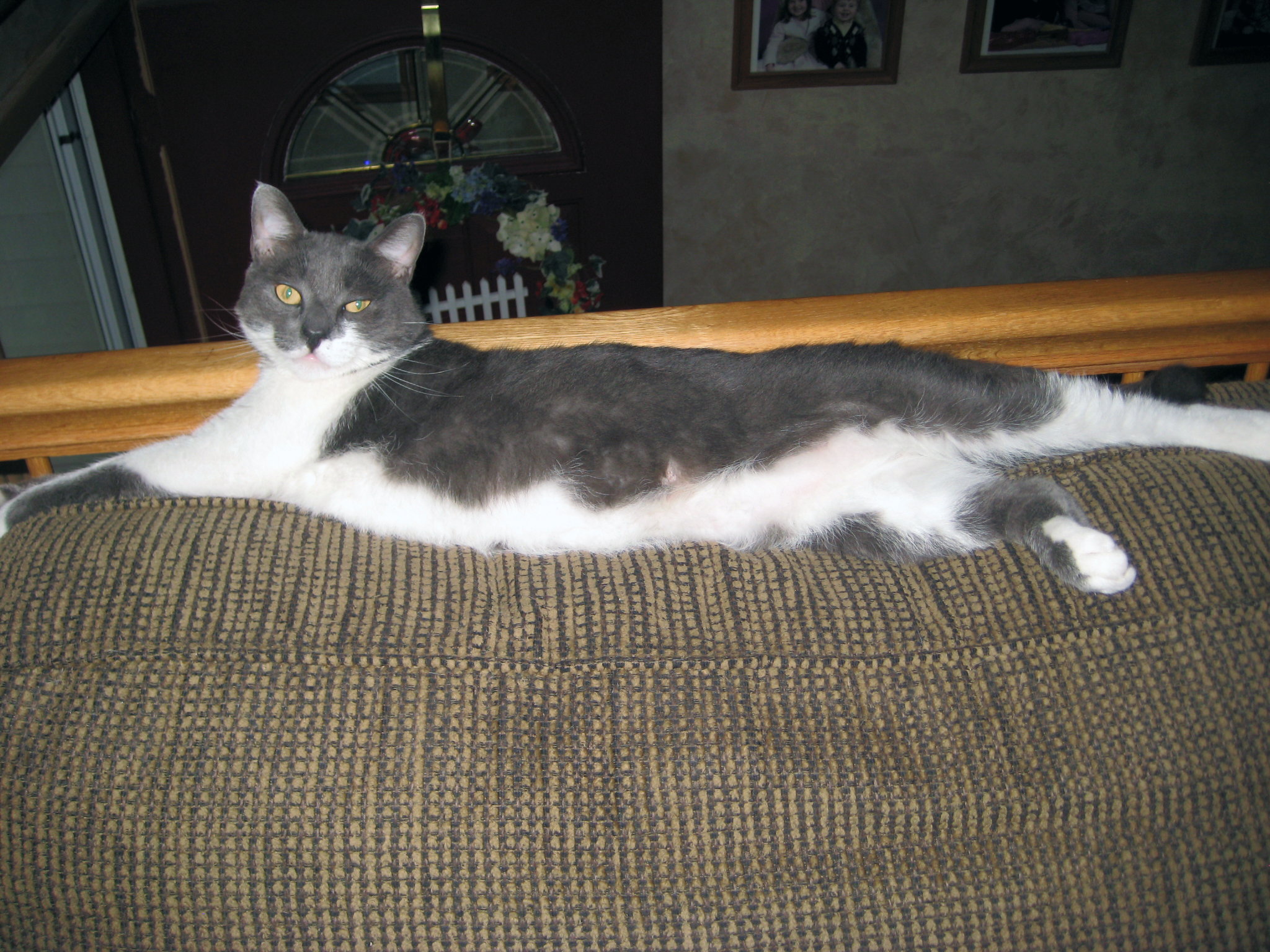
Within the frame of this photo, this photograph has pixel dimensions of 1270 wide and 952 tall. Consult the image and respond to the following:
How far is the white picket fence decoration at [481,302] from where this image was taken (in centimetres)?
293

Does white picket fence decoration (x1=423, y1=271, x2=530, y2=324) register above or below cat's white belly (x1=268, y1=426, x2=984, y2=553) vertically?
below

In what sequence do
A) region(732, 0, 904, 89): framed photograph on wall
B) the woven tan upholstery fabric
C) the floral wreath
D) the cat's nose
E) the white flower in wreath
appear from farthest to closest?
region(732, 0, 904, 89): framed photograph on wall, the white flower in wreath, the floral wreath, the cat's nose, the woven tan upholstery fabric

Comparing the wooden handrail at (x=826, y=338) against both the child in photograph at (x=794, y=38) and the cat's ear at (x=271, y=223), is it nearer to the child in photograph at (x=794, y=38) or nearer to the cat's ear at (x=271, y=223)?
the cat's ear at (x=271, y=223)

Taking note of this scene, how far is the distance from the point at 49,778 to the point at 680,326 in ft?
3.25

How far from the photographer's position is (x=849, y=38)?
3.59m

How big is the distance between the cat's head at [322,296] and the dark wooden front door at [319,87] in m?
1.49

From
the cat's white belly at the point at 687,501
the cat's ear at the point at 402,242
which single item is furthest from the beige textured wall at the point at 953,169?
the cat's white belly at the point at 687,501

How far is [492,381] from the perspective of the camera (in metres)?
1.17

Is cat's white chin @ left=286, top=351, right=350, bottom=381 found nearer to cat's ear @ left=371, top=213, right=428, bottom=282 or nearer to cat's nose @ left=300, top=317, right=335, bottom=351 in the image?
cat's nose @ left=300, top=317, right=335, bottom=351

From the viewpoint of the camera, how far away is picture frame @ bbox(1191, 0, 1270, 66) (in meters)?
3.69

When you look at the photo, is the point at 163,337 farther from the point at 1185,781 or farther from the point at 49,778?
the point at 1185,781

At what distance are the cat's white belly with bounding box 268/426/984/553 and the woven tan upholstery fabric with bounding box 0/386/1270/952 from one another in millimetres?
281

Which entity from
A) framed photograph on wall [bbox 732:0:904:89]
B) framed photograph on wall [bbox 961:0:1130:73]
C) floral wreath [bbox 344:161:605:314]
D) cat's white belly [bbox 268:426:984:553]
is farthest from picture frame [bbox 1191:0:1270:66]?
cat's white belly [bbox 268:426:984:553]

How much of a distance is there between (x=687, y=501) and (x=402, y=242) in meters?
0.69
